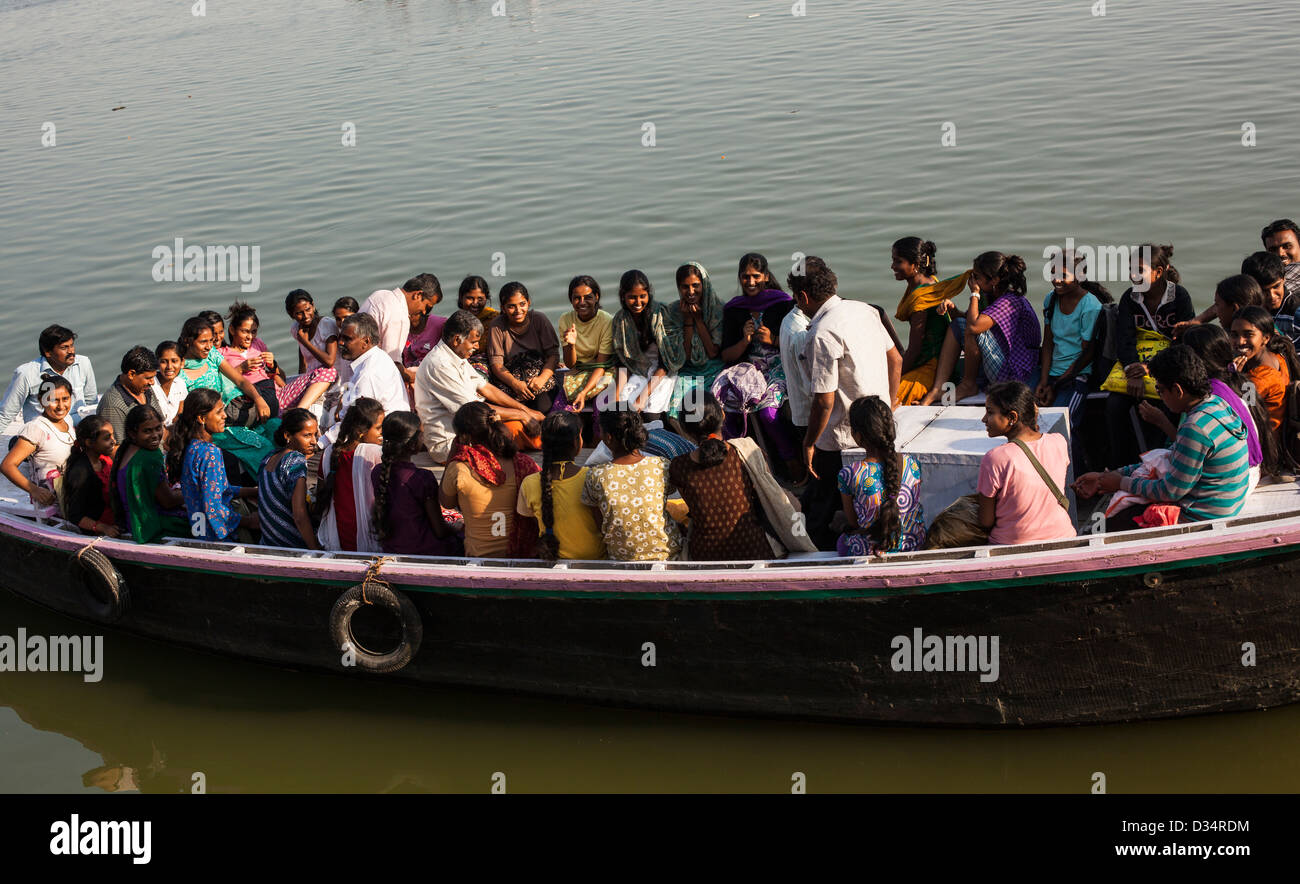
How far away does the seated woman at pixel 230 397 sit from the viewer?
6.81 meters

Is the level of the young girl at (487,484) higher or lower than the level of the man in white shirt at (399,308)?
lower

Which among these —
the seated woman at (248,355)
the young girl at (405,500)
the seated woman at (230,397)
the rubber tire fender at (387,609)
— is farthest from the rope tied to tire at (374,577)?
the seated woman at (248,355)

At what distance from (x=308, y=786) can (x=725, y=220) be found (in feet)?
26.4

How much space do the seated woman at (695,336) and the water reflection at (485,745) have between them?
5.70ft

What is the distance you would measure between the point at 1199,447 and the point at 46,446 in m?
5.55

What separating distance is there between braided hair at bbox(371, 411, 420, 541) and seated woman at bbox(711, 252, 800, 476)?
163 centimetres

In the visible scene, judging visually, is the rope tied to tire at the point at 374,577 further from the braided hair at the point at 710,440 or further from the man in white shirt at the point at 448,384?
the braided hair at the point at 710,440

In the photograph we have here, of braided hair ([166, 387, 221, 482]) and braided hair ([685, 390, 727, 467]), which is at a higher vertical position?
braided hair ([166, 387, 221, 482])

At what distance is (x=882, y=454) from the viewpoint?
509 centimetres

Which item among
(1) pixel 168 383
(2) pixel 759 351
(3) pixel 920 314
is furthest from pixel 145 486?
(3) pixel 920 314

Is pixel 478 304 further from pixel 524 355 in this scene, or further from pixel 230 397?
pixel 230 397

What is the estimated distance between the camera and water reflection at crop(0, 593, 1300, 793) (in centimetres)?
532

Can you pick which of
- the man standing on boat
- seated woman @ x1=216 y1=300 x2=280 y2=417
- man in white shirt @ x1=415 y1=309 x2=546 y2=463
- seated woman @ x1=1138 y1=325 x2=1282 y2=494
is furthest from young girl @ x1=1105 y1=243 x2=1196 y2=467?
seated woman @ x1=216 y1=300 x2=280 y2=417

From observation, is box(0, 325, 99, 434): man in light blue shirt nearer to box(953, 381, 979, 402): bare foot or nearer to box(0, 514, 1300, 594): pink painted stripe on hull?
box(0, 514, 1300, 594): pink painted stripe on hull
